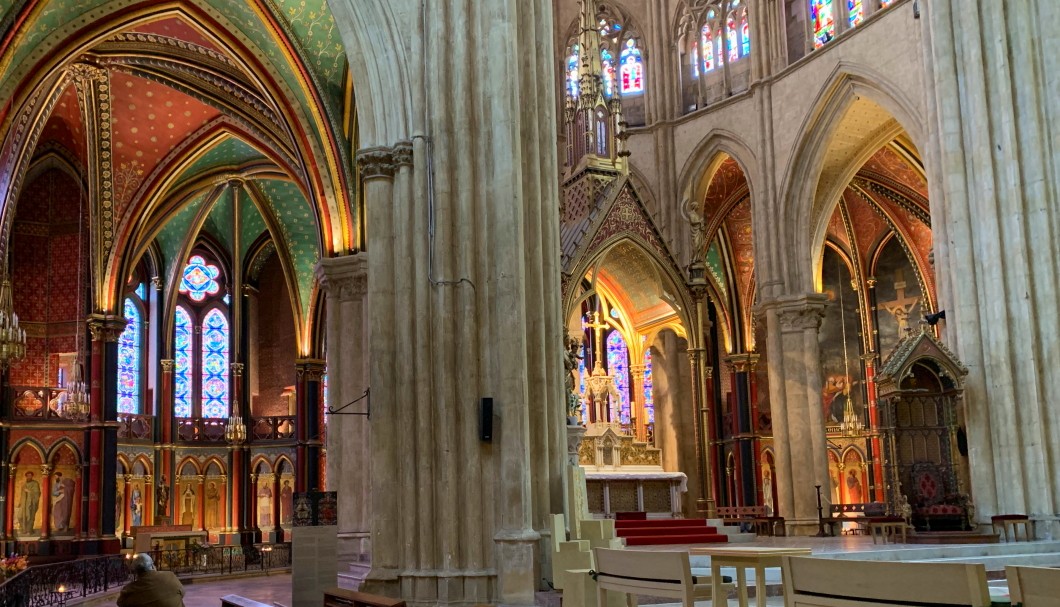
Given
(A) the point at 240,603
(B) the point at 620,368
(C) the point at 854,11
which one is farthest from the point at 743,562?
(B) the point at 620,368

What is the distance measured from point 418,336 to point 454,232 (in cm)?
121

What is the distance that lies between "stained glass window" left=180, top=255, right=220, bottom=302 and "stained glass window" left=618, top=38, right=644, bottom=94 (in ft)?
42.0

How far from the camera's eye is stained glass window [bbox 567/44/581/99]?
25.8 m

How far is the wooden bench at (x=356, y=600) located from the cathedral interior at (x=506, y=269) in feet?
8.63

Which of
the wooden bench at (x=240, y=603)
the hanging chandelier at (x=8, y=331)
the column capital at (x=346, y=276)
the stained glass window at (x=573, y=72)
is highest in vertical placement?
the stained glass window at (x=573, y=72)

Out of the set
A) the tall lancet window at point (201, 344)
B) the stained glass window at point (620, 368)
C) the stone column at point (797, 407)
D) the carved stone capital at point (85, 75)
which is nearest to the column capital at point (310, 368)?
the tall lancet window at point (201, 344)

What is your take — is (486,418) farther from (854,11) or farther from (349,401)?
(854,11)

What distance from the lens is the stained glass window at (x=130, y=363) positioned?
2803cm

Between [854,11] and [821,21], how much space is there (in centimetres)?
94

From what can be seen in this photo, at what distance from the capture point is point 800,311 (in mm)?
21406

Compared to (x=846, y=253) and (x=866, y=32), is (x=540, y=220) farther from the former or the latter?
(x=846, y=253)

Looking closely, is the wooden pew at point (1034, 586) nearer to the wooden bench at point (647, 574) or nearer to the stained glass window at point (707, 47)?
the wooden bench at point (647, 574)

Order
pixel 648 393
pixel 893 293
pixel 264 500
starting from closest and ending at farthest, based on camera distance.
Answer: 1. pixel 648 393
2. pixel 893 293
3. pixel 264 500

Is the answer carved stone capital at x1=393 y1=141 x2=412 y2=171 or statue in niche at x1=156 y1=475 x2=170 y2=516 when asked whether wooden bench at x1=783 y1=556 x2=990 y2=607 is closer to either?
carved stone capital at x1=393 y1=141 x2=412 y2=171
